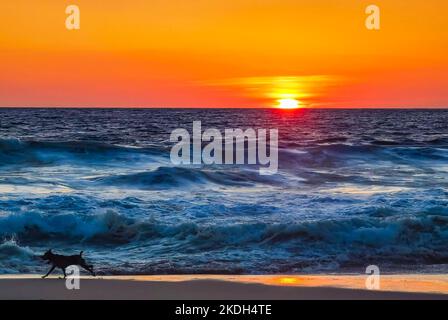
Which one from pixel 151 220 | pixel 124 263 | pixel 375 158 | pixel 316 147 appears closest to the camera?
pixel 124 263

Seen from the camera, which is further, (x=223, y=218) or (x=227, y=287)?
(x=223, y=218)

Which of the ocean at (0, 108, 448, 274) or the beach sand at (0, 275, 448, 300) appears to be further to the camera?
the ocean at (0, 108, 448, 274)

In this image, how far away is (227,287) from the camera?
8.23m

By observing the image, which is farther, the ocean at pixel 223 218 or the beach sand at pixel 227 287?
the ocean at pixel 223 218

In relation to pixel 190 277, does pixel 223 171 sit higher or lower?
higher

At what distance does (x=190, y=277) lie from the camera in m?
8.94

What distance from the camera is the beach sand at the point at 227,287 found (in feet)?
24.8

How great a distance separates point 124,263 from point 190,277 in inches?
56.9

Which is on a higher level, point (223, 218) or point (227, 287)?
point (223, 218)

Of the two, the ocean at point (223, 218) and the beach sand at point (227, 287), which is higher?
the ocean at point (223, 218)

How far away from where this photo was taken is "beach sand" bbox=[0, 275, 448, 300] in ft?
24.8

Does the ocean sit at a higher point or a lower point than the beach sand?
higher
